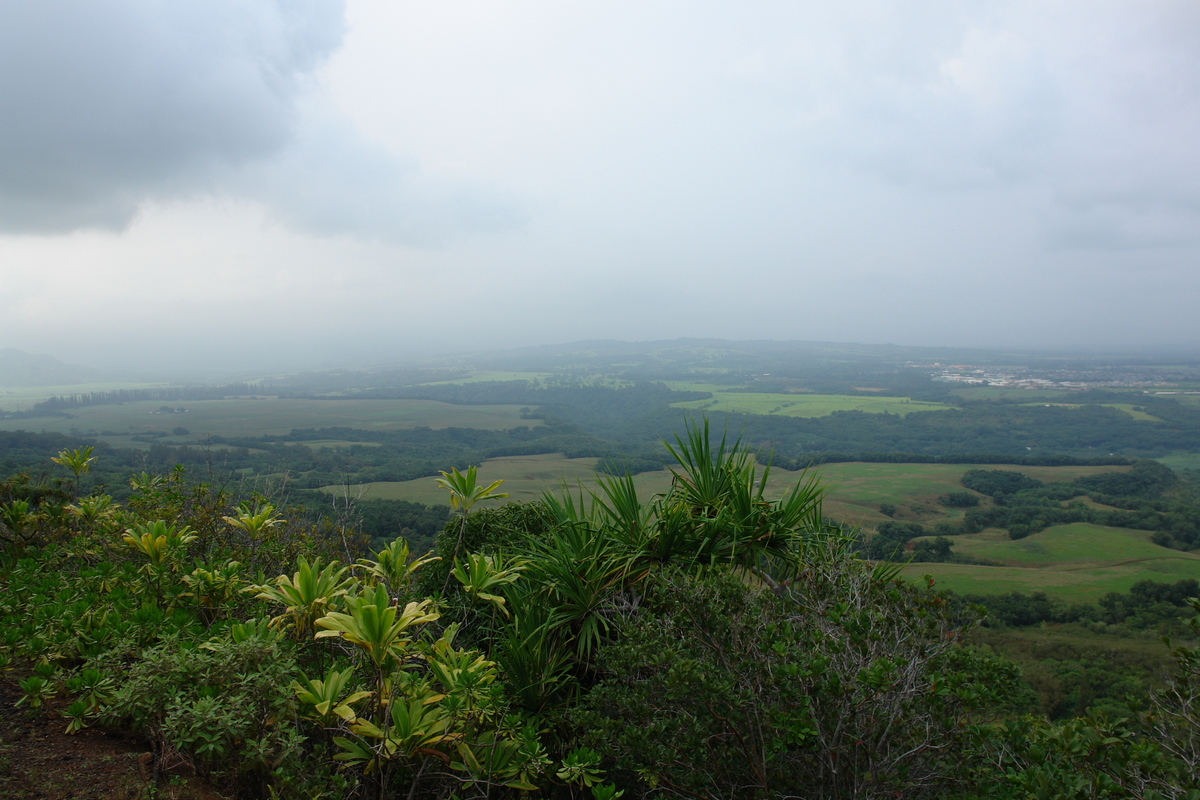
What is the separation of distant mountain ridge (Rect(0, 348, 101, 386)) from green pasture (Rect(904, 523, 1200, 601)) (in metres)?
124

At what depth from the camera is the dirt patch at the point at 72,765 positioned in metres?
2.05

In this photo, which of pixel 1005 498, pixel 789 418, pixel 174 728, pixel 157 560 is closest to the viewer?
pixel 174 728

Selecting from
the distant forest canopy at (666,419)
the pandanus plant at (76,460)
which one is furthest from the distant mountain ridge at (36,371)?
the pandanus plant at (76,460)

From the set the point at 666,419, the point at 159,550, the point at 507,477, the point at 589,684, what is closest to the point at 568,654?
the point at 589,684

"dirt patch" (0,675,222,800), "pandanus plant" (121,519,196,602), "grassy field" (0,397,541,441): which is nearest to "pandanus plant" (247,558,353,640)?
"dirt patch" (0,675,222,800)

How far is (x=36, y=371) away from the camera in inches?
3821

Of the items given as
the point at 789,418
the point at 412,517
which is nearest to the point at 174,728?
the point at 412,517

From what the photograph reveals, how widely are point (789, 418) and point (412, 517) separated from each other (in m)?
44.4

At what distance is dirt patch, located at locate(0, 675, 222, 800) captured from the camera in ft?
6.72

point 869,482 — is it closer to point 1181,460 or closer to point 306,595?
point 1181,460

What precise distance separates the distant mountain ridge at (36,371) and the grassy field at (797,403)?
10521cm

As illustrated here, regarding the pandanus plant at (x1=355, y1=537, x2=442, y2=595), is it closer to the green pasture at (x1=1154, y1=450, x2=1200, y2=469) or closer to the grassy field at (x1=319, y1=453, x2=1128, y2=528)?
the grassy field at (x1=319, y1=453, x2=1128, y2=528)

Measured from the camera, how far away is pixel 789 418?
52469 millimetres

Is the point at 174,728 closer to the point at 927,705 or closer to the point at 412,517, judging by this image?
the point at 927,705
